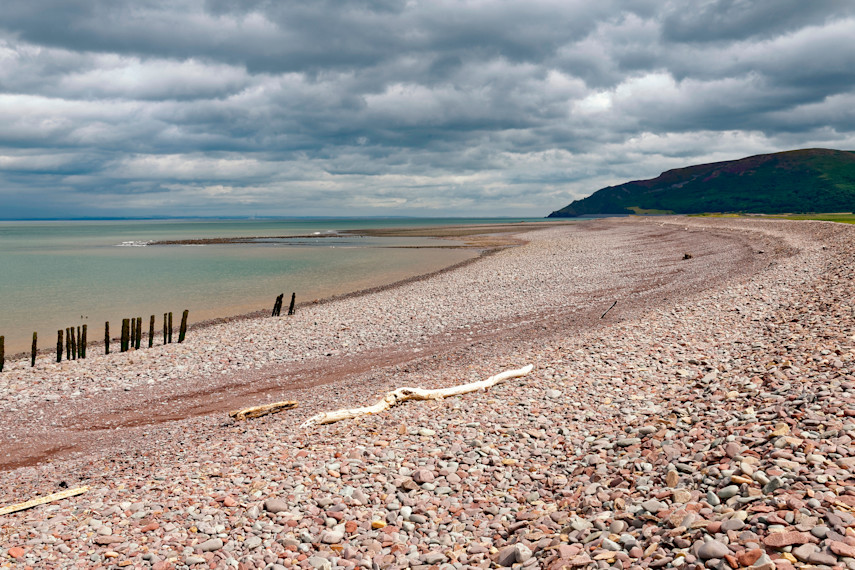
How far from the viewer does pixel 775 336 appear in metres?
13.5

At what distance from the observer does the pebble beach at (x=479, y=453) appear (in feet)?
19.4

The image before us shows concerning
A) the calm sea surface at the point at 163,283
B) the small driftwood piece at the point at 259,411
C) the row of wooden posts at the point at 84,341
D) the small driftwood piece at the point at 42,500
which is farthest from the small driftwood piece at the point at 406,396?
the calm sea surface at the point at 163,283

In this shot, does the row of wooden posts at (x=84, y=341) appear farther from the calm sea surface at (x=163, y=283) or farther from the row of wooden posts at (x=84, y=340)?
the calm sea surface at (x=163, y=283)

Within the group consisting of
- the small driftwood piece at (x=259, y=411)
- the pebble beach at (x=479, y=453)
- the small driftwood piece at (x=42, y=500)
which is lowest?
the small driftwood piece at (x=42, y=500)

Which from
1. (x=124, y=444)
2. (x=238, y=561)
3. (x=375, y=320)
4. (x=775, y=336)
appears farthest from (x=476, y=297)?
(x=238, y=561)

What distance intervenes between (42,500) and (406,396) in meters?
6.92

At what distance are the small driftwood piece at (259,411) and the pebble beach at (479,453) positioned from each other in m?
0.31

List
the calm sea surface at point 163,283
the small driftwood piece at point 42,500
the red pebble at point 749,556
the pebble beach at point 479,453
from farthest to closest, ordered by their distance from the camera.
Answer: the calm sea surface at point 163,283
the small driftwood piece at point 42,500
the pebble beach at point 479,453
the red pebble at point 749,556

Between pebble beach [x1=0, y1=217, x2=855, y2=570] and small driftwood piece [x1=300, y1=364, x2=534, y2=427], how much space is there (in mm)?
270

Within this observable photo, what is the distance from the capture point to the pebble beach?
19.4ft

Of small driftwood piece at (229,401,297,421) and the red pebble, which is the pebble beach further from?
small driftwood piece at (229,401,297,421)

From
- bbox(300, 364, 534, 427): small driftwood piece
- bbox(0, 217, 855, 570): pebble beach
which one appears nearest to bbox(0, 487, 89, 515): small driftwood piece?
bbox(0, 217, 855, 570): pebble beach

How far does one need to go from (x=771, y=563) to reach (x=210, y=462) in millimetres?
8801

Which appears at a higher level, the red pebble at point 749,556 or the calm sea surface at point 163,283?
the red pebble at point 749,556
